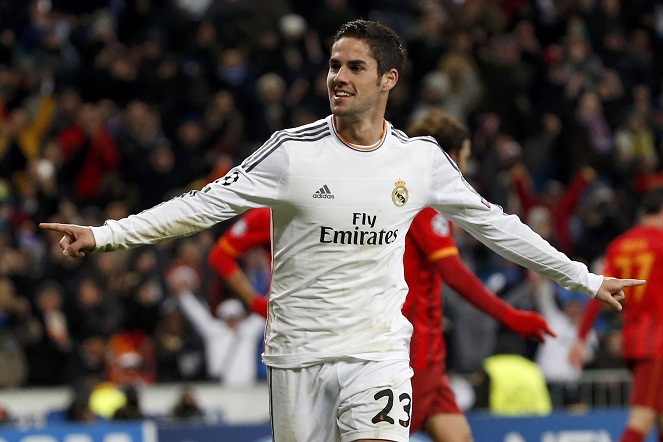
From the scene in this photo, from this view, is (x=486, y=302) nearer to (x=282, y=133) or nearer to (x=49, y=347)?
(x=282, y=133)

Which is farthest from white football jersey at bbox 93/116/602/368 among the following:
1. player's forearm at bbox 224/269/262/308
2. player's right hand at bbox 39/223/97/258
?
player's forearm at bbox 224/269/262/308

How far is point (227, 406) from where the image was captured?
12.1 metres

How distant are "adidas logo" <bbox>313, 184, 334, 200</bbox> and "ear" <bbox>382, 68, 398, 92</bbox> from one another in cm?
52

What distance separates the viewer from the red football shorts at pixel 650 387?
9.34 m

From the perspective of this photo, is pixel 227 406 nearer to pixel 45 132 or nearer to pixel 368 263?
pixel 45 132

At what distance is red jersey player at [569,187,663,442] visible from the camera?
9.33 meters

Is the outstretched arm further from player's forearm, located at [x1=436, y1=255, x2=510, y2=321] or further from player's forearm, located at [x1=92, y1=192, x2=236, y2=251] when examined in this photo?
player's forearm, located at [x1=92, y1=192, x2=236, y2=251]

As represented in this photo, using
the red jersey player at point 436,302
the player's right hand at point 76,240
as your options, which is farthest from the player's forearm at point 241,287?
the player's right hand at point 76,240

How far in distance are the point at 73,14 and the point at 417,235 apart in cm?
1157

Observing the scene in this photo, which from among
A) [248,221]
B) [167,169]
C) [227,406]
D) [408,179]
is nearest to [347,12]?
[167,169]

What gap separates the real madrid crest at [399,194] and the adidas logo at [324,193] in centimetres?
28

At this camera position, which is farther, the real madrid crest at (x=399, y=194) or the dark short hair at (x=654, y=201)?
the dark short hair at (x=654, y=201)

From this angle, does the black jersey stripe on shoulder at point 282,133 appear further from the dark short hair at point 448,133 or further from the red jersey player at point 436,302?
the dark short hair at point 448,133

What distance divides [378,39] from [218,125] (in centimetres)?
1062
